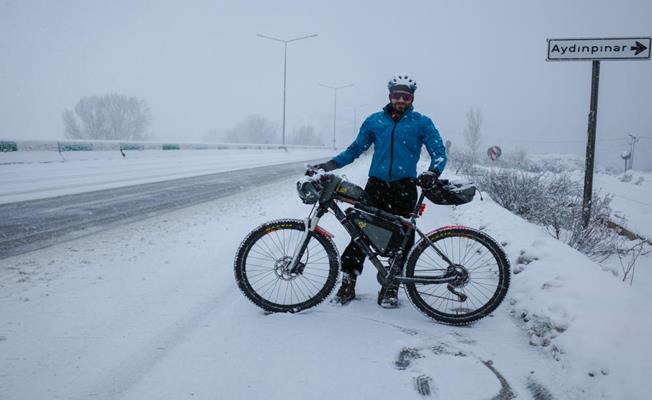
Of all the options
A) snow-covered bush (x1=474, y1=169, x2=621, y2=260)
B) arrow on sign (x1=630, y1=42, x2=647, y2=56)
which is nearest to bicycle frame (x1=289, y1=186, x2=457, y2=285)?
snow-covered bush (x1=474, y1=169, x2=621, y2=260)

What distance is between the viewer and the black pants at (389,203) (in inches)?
142

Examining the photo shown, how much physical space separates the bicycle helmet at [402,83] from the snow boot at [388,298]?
1.74 m

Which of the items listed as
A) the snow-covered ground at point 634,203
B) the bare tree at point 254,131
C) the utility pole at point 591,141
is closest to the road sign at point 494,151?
the snow-covered ground at point 634,203

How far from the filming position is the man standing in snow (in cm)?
344

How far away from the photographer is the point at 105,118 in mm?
60000

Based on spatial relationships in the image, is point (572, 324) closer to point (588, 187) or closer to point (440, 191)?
point (440, 191)

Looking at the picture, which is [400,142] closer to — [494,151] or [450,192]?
[450,192]

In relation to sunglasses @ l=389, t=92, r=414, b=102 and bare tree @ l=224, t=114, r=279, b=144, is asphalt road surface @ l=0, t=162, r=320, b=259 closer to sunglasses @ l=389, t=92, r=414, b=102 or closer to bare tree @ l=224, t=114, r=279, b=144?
sunglasses @ l=389, t=92, r=414, b=102

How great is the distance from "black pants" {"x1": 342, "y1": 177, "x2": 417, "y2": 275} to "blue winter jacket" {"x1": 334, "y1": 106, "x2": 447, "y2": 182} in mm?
77

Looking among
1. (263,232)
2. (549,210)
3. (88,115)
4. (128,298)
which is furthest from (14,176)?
(88,115)

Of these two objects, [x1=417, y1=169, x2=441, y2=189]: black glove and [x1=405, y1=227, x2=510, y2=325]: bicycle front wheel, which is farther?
[x1=405, y1=227, x2=510, y2=325]: bicycle front wheel

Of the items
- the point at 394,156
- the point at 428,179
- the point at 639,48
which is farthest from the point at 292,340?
the point at 639,48

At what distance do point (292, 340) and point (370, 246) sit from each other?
104 centimetres

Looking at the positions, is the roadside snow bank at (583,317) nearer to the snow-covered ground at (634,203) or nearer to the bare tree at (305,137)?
the snow-covered ground at (634,203)
